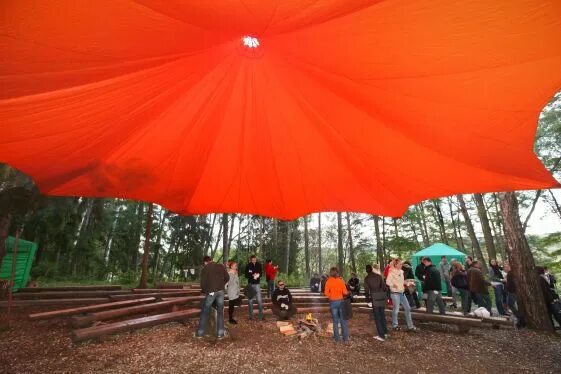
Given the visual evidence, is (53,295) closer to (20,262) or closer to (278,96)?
(20,262)

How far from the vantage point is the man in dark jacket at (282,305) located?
8797mm

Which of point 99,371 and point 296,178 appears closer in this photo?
point 296,178

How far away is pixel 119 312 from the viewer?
7320 mm

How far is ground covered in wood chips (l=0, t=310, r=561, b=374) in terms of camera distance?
200 inches

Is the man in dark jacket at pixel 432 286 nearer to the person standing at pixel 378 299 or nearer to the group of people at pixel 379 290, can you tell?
the group of people at pixel 379 290

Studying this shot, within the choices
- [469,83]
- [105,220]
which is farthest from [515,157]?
[105,220]

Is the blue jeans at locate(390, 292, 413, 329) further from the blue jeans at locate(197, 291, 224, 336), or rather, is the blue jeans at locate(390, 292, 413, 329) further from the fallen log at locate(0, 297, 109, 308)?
the fallen log at locate(0, 297, 109, 308)

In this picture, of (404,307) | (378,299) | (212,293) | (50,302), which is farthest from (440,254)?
(50,302)

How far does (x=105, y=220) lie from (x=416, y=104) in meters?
26.2

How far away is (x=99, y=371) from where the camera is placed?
4680mm

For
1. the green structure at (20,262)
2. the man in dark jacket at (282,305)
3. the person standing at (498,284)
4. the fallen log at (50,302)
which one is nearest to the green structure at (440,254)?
the person standing at (498,284)

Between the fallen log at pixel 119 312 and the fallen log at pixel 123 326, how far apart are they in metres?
0.66

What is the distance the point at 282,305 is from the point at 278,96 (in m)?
7.97

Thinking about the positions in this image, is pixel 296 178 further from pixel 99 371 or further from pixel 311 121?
pixel 99 371
